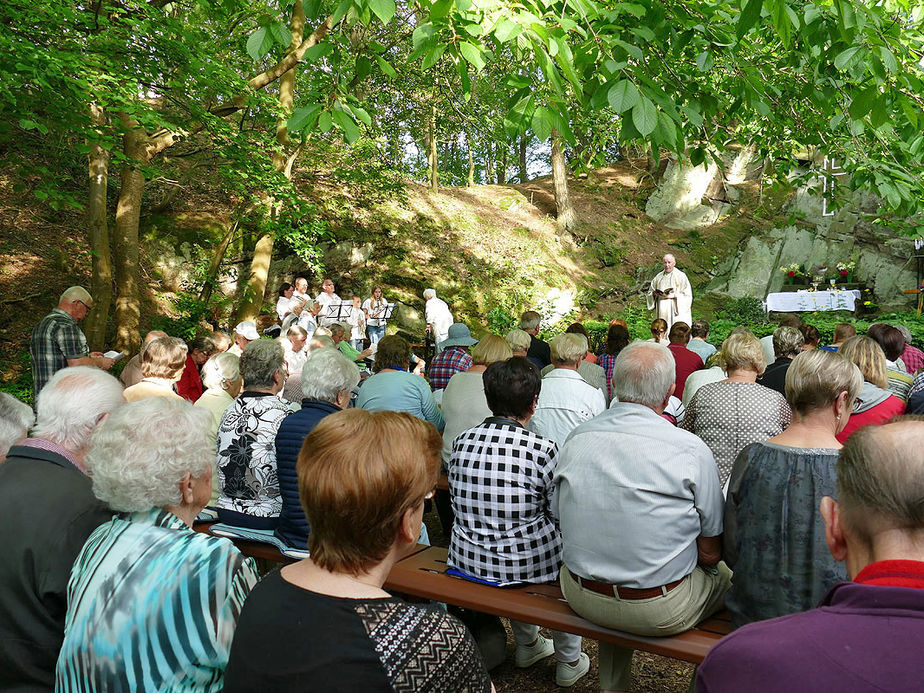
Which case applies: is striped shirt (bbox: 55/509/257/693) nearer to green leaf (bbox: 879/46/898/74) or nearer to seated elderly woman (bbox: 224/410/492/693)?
seated elderly woman (bbox: 224/410/492/693)

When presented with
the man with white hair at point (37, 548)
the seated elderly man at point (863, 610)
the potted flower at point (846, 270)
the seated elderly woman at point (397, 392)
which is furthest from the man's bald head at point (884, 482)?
the potted flower at point (846, 270)

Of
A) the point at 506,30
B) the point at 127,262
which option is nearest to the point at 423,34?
the point at 506,30

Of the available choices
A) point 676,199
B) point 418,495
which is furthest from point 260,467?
point 676,199

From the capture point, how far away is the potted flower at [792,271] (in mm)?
18250

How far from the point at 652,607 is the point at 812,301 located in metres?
15.2

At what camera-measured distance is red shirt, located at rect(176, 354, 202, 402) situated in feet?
19.3

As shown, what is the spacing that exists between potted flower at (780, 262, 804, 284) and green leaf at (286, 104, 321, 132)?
61.0 ft

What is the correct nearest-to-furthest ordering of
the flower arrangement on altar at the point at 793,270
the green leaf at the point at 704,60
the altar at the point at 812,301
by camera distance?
the green leaf at the point at 704,60 < the altar at the point at 812,301 < the flower arrangement on altar at the point at 793,270

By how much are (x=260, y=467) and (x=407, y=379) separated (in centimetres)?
151

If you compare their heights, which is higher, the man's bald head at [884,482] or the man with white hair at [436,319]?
the man's bald head at [884,482]

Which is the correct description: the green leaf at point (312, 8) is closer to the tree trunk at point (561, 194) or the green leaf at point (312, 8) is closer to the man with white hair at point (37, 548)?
the man with white hair at point (37, 548)

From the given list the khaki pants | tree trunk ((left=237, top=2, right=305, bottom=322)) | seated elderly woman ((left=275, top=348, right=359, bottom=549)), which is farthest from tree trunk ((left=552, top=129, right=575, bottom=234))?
the khaki pants

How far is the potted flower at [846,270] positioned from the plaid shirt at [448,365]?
15.2 m

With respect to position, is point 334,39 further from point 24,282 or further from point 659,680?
point 24,282
